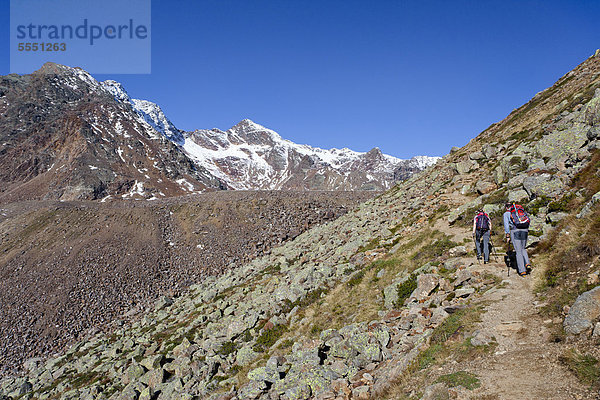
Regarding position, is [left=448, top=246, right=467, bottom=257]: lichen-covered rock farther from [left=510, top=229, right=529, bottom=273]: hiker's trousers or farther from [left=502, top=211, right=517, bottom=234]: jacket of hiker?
[left=510, top=229, right=529, bottom=273]: hiker's trousers

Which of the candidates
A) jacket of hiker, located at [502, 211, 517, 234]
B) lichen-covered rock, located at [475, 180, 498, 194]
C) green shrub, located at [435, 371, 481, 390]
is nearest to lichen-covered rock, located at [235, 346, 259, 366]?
green shrub, located at [435, 371, 481, 390]

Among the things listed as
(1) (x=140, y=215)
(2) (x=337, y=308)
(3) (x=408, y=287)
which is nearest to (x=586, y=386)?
(3) (x=408, y=287)

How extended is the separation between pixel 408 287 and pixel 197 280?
2775 cm

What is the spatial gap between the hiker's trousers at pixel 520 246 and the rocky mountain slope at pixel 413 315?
513mm

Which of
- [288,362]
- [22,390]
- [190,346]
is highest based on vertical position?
[288,362]

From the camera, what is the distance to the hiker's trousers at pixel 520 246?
11.0 meters

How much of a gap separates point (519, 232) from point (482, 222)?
1.94 metres

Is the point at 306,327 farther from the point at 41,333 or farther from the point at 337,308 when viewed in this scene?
the point at 41,333

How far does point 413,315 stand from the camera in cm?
1078

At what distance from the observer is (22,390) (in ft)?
66.8

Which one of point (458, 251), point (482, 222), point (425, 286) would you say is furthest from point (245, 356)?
point (482, 222)

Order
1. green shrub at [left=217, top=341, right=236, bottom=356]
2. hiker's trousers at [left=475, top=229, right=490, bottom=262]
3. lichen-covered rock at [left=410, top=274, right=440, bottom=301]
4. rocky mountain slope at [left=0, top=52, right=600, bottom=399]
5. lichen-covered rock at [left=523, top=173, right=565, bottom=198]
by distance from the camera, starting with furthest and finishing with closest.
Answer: green shrub at [left=217, top=341, right=236, bottom=356] → lichen-covered rock at [left=523, top=173, right=565, bottom=198] → hiker's trousers at [left=475, top=229, right=490, bottom=262] → lichen-covered rock at [left=410, top=274, right=440, bottom=301] → rocky mountain slope at [left=0, top=52, right=600, bottom=399]

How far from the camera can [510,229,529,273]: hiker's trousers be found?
36.2 ft

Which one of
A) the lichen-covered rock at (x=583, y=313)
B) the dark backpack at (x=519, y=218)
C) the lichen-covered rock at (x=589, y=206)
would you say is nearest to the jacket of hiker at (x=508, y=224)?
the dark backpack at (x=519, y=218)
